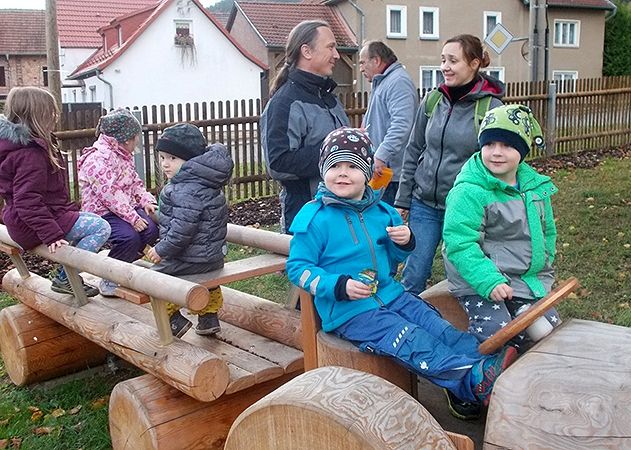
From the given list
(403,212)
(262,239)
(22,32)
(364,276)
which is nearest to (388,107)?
(403,212)

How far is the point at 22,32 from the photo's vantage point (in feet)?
148

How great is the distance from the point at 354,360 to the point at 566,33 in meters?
39.0

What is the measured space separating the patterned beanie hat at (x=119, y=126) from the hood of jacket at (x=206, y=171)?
3.65 feet

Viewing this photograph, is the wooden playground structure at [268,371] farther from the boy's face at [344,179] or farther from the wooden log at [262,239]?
the boy's face at [344,179]

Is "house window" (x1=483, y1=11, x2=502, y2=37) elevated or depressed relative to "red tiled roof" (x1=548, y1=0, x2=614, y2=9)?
depressed

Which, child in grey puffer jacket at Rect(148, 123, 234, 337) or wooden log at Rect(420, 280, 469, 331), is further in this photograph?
child in grey puffer jacket at Rect(148, 123, 234, 337)

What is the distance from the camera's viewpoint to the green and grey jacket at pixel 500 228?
8.91 feet

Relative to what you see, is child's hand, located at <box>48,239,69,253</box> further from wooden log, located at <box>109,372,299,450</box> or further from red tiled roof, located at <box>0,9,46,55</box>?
red tiled roof, located at <box>0,9,46,55</box>

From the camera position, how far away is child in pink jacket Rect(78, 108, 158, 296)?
4492 mm

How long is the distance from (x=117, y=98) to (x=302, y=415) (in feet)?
100.0

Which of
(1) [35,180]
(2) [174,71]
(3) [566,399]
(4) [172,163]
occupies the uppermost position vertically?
(2) [174,71]

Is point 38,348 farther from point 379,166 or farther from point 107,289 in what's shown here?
point 379,166

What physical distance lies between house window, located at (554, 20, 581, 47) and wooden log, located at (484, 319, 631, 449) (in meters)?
38.3

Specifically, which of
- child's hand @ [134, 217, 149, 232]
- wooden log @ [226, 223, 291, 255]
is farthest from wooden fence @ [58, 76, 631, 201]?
wooden log @ [226, 223, 291, 255]
